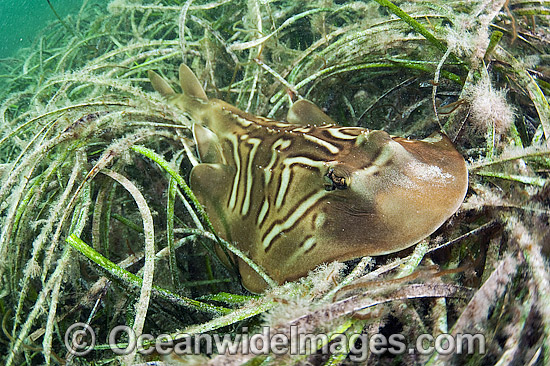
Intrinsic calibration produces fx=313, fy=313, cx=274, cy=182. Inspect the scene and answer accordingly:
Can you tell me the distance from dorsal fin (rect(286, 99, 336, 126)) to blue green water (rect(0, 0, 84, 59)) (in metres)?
13.2

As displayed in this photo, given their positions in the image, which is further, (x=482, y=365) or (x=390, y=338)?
(x=390, y=338)

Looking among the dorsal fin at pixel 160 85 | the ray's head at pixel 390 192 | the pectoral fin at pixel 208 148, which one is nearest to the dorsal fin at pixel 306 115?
the pectoral fin at pixel 208 148

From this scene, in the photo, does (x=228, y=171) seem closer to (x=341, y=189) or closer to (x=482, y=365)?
(x=341, y=189)

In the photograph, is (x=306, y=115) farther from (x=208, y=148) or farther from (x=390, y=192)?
(x=390, y=192)

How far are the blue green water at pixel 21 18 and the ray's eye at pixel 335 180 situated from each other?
47.5 ft

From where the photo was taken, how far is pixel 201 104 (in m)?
3.76

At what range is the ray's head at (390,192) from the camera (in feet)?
6.44

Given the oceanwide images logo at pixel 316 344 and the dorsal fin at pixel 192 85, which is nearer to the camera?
the oceanwide images logo at pixel 316 344

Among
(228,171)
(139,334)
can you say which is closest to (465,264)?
(139,334)

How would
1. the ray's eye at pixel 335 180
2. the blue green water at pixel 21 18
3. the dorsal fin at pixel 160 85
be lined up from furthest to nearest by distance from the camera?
the blue green water at pixel 21 18 < the dorsal fin at pixel 160 85 < the ray's eye at pixel 335 180

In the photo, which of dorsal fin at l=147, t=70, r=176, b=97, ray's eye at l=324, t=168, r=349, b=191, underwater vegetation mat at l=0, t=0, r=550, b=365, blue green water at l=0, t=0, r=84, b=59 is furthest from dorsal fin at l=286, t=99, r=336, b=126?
blue green water at l=0, t=0, r=84, b=59

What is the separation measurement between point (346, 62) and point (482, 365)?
3.07m

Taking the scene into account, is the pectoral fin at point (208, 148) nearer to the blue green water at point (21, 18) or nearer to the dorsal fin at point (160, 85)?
the dorsal fin at point (160, 85)

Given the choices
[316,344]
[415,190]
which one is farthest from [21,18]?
[316,344]
